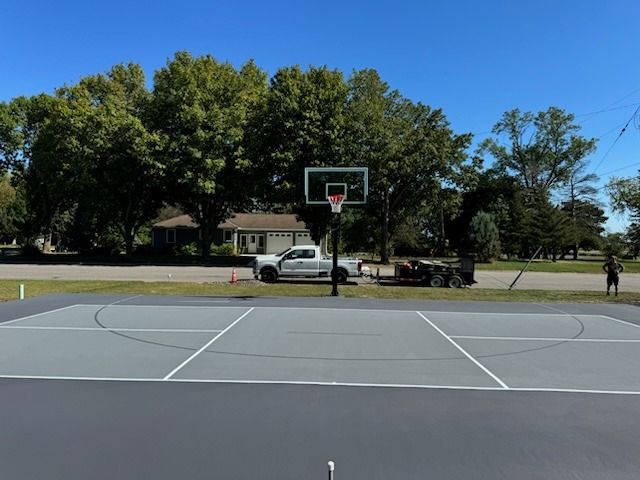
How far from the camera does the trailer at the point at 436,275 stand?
24.6 meters

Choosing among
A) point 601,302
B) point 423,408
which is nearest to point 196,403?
point 423,408

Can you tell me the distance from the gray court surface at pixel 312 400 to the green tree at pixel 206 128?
26076 mm

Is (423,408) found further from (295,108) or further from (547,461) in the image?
(295,108)

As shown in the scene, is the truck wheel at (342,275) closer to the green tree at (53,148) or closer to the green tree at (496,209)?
the green tree at (53,148)

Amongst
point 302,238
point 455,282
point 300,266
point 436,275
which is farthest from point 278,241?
point 455,282

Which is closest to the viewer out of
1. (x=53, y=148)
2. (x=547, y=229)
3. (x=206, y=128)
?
(x=206, y=128)

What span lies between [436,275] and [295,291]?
289 inches

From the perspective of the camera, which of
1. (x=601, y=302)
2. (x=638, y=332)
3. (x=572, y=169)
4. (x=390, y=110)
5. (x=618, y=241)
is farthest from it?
(x=572, y=169)

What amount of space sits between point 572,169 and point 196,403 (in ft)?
240

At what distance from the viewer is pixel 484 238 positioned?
49562 millimetres

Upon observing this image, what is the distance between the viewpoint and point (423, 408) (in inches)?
248

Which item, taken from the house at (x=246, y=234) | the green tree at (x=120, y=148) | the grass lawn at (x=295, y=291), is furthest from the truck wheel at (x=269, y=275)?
the house at (x=246, y=234)

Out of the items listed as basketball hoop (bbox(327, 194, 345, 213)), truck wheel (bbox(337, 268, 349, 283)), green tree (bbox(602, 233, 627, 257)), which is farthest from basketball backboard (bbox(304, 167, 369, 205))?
green tree (bbox(602, 233, 627, 257))

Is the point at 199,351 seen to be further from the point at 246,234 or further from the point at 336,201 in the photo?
the point at 246,234
